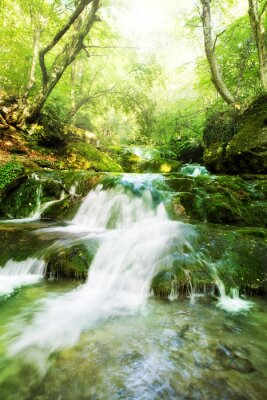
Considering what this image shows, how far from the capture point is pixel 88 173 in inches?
299

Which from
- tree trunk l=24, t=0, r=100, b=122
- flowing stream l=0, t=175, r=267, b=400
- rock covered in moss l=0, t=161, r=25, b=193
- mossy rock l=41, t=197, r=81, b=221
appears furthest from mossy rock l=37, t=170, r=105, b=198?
tree trunk l=24, t=0, r=100, b=122

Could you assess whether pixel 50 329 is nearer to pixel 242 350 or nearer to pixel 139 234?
pixel 242 350

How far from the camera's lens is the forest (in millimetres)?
2023

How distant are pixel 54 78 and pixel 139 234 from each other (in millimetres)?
8130

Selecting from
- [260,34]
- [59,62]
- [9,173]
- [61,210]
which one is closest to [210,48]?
[260,34]

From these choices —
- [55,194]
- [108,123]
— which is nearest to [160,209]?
[55,194]

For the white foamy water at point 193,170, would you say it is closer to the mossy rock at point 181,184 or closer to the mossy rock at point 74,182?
the mossy rock at point 181,184


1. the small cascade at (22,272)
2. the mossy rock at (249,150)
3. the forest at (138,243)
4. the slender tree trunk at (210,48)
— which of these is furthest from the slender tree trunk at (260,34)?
the small cascade at (22,272)

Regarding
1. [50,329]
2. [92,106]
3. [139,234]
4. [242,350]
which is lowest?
[50,329]

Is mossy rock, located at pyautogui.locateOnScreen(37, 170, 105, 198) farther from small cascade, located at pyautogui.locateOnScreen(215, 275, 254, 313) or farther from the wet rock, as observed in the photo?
the wet rock

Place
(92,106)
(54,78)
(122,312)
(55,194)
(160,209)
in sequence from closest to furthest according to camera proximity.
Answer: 1. (122,312)
2. (160,209)
3. (55,194)
4. (54,78)
5. (92,106)

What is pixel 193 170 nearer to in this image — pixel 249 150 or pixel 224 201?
pixel 249 150

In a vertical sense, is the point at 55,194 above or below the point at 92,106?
below

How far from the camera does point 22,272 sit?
3.97 m
